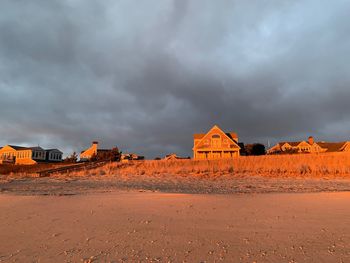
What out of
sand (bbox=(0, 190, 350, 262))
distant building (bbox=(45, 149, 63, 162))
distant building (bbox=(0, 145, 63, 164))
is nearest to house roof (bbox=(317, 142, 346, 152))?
distant building (bbox=(45, 149, 63, 162))

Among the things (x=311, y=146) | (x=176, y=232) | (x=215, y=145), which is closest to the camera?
(x=176, y=232)

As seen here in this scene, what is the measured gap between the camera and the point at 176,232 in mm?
5992

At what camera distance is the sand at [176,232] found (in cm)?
461

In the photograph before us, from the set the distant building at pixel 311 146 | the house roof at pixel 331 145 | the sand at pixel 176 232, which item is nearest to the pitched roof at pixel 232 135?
the distant building at pixel 311 146

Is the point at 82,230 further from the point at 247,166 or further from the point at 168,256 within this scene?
the point at 247,166

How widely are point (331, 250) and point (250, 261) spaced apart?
1.51 m

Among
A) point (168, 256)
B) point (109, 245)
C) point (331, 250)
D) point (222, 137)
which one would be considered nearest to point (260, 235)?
point (331, 250)

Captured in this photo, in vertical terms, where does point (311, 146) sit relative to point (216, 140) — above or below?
above

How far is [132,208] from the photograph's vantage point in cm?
870

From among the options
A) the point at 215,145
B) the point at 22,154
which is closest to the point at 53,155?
the point at 22,154

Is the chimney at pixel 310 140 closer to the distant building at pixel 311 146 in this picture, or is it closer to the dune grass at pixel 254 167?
the distant building at pixel 311 146

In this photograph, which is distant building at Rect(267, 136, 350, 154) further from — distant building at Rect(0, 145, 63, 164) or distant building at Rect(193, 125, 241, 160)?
distant building at Rect(0, 145, 63, 164)

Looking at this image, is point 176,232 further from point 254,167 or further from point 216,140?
point 216,140

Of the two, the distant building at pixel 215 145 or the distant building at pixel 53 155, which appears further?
the distant building at pixel 53 155
